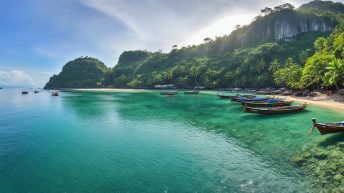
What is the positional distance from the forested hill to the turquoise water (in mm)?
53318

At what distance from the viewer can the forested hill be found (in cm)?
10527

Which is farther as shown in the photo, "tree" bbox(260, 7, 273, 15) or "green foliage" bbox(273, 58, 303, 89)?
"tree" bbox(260, 7, 273, 15)

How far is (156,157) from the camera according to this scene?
743 inches

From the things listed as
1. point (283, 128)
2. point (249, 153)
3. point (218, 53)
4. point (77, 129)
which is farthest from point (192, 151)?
point (218, 53)

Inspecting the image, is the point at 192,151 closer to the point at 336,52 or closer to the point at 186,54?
the point at 336,52

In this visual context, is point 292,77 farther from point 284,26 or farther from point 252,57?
point 284,26

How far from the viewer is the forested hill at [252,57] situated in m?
105

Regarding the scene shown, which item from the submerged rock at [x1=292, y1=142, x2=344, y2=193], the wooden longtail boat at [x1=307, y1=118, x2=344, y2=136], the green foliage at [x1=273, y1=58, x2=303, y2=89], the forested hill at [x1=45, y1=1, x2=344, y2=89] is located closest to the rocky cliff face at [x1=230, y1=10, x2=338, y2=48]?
the forested hill at [x1=45, y1=1, x2=344, y2=89]

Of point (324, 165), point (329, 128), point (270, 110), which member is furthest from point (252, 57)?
point (324, 165)

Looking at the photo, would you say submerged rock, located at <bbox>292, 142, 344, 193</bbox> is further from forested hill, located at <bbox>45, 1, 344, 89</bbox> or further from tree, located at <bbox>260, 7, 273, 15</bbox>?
tree, located at <bbox>260, 7, 273, 15</bbox>

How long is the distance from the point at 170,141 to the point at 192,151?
4.11 meters

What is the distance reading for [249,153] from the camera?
1931cm

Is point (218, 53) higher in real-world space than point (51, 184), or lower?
higher

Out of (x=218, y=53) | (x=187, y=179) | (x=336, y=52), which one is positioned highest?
(x=218, y=53)
